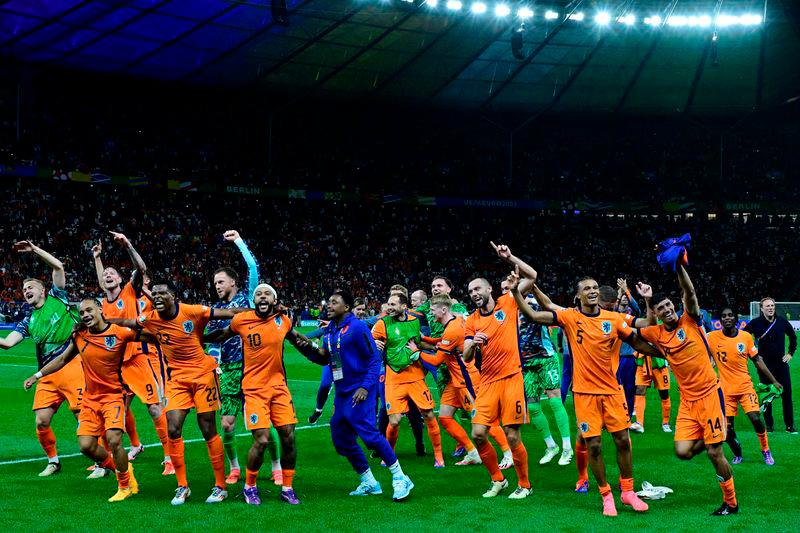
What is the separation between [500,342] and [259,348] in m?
2.46

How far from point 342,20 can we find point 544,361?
25.2 m

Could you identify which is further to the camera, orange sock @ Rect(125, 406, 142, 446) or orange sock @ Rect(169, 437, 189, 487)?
orange sock @ Rect(125, 406, 142, 446)

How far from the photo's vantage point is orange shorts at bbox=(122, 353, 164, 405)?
35.2 feet

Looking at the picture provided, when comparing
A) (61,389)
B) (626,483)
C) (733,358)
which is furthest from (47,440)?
(733,358)

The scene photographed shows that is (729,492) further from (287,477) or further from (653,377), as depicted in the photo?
(653,377)

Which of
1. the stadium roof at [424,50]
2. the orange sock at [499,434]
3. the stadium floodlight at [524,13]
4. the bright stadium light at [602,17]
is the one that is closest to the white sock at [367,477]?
the orange sock at [499,434]

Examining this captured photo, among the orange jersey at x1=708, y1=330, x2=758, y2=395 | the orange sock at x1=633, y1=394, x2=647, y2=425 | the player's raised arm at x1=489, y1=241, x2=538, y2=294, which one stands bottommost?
the orange sock at x1=633, y1=394, x2=647, y2=425

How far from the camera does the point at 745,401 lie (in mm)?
11414

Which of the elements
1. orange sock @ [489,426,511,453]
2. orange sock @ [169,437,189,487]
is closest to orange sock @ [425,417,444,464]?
orange sock @ [489,426,511,453]

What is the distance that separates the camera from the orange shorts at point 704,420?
8320 mm

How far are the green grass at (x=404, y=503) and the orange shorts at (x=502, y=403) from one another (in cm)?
79

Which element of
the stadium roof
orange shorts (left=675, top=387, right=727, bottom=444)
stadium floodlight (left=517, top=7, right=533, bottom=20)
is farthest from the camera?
stadium floodlight (left=517, top=7, right=533, bottom=20)

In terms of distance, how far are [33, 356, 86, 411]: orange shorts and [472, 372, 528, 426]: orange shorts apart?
14.9 ft

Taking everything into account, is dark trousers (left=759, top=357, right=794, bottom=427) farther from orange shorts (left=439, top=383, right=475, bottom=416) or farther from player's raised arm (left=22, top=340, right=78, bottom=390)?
player's raised arm (left=22, top=340, right=78, bottom=390)
